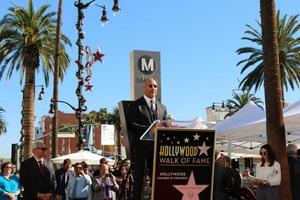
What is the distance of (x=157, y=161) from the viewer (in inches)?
181

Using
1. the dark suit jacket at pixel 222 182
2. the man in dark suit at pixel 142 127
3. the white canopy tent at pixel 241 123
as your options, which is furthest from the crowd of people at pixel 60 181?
the white canopy tent at pixel 241 123

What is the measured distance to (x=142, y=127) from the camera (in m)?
5.23

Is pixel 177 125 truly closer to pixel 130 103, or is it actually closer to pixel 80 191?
pixel 130 103

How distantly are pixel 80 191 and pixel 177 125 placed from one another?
9523mm

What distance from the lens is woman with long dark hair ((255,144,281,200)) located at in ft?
27.7

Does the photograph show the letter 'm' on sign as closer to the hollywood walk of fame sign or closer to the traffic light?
the hollywood walk of fame sign

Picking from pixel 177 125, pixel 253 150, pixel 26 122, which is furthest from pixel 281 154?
pixel 26 122

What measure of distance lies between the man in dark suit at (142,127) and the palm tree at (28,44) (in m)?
21.2

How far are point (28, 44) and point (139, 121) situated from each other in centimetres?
2259

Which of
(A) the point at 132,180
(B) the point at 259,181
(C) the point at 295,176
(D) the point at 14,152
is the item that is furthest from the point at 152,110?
(D) the point at 14,152

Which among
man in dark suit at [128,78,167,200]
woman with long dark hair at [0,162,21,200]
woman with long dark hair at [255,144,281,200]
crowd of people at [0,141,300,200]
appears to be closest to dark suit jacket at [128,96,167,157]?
man in dark suit at [128,78,167,200]

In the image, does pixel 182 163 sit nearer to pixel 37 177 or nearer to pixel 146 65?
pixel 37 177

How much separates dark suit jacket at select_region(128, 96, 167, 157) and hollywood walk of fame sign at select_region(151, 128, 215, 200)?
461 millimetres

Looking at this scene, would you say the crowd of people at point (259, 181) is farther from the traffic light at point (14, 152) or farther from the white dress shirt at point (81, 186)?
the traffic light at point (14, 152)
